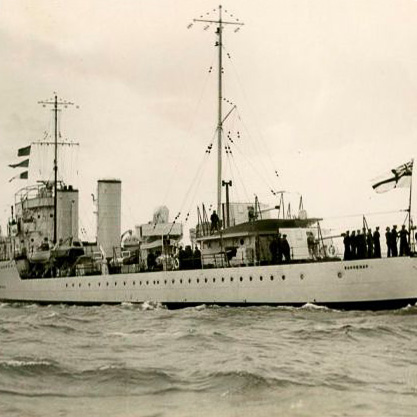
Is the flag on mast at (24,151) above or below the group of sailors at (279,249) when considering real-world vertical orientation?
above

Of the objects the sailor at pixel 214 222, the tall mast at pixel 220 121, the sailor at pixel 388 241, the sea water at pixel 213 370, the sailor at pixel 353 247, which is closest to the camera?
the sea water at pixel 213 370

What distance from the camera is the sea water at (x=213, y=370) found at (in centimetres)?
970

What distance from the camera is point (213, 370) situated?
39.6 ft

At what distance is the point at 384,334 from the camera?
1712 centimetres

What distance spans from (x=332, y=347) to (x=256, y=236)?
14357mm

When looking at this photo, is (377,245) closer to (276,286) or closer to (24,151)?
(276,286)

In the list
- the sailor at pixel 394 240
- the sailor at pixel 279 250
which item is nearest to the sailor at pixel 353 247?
the sailor at pixel 394 240

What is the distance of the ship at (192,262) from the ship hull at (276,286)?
Answer: 37 mm

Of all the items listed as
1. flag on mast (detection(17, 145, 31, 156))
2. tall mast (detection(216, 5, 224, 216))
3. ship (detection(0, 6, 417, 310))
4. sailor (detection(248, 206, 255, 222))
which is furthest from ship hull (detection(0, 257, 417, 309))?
flag on mast (detection(17, 145, 31, 156))

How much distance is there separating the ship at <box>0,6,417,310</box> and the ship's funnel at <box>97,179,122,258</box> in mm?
62

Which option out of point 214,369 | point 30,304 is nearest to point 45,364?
point 214,369

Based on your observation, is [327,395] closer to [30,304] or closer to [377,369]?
[377,369]

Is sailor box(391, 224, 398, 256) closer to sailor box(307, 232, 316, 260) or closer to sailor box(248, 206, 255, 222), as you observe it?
sailor box(307, 232, 316, 260)

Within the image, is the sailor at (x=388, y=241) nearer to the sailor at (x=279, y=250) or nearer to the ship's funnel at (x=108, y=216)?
the sailor at (x=279, y=250)
